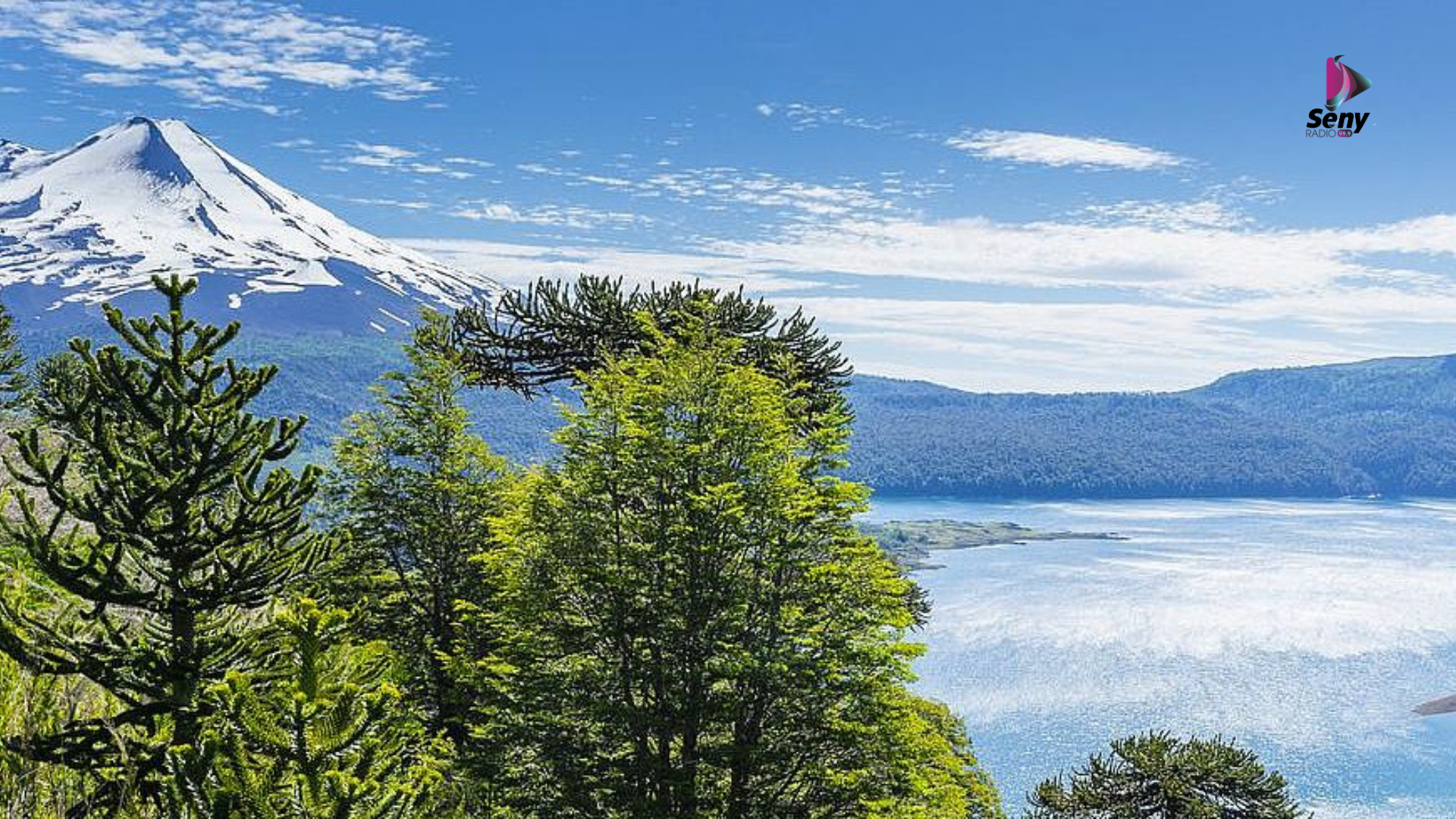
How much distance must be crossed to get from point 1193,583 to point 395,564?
561 feet

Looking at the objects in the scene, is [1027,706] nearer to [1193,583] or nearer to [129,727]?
[1193,583]

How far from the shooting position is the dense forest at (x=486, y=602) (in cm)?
796

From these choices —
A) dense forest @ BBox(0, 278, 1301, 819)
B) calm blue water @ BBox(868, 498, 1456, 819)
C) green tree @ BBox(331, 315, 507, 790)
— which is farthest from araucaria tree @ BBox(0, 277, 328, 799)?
calm blue water @ BBox(868, 498, 1456, 819)

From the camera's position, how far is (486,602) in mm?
23953

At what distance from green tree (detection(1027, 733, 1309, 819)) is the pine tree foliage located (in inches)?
581

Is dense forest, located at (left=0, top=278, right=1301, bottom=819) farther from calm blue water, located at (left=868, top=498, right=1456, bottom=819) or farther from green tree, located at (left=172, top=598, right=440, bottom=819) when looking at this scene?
calm blue water, located at (left=868, top=498, right=1456, bottom=819)

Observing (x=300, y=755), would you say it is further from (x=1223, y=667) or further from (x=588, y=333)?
(x=1223, y=667)

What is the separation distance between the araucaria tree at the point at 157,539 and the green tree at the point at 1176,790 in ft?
90.9

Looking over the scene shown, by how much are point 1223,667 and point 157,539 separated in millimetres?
127186

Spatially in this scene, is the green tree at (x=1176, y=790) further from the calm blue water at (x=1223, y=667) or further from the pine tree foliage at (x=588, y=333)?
the calm blue water at (x=1223, y=667)

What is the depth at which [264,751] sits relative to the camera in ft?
21.6

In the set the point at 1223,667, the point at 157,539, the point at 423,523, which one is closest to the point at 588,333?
the point at 423,523

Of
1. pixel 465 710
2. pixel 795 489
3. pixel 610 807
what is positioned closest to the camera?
pixel 610 807

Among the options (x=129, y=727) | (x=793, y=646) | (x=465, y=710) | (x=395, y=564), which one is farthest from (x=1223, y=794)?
(x=129, y=727)
